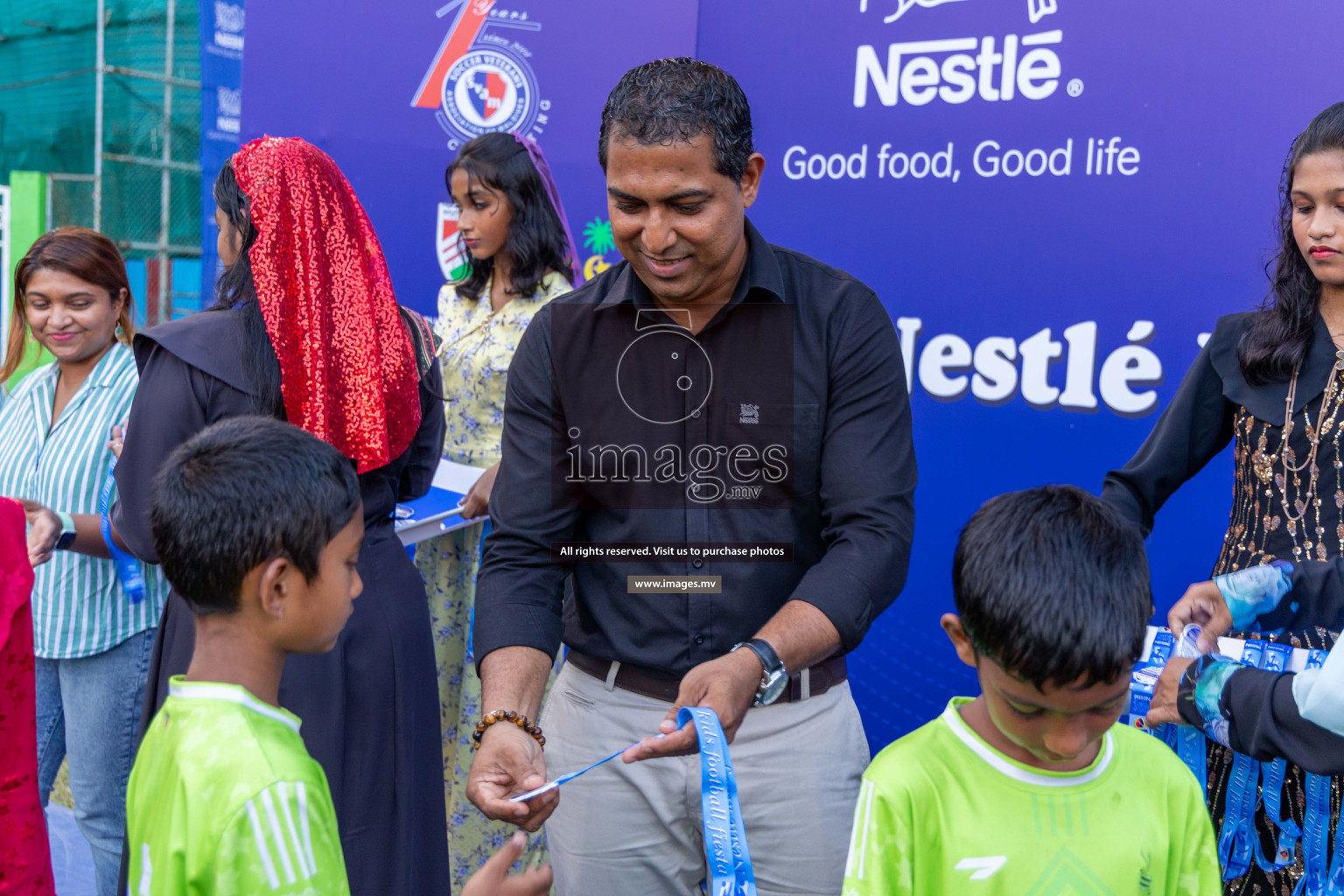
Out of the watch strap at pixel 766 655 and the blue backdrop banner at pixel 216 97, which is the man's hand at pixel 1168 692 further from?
the blue backdrop banner at pixel 216 97

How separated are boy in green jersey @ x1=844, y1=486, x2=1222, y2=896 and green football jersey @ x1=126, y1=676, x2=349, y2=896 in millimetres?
649

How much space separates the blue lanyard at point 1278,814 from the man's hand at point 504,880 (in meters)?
1.16

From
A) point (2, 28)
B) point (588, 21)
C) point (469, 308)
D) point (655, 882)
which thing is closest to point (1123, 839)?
point (655, 882)

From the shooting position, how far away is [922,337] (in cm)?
329

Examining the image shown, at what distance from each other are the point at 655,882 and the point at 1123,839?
87 centimetres

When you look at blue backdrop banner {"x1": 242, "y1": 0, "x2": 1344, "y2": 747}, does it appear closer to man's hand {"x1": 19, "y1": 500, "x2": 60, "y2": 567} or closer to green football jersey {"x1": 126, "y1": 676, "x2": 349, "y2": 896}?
man's hand {"x1": 19, "y1": 500, "x2": 60, "y2": 567}

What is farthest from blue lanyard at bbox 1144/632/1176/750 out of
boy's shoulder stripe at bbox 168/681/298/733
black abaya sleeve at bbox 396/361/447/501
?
black abaya sleeve at bbox 396/361/447/501

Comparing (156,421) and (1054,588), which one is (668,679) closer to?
(1054,588)

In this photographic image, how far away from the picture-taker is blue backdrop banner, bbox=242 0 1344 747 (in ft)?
9.29

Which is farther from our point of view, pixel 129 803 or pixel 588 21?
pixel 588 21

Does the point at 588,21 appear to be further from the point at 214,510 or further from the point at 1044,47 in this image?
the point at 214,510

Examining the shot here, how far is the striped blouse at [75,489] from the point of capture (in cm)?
279

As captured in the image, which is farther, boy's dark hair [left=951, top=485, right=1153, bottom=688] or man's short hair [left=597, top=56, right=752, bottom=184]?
man's short hair [left=597, top=56, right=752, bottom=184]

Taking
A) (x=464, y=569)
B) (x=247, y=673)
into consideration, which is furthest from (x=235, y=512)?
(x=464, y=569)
